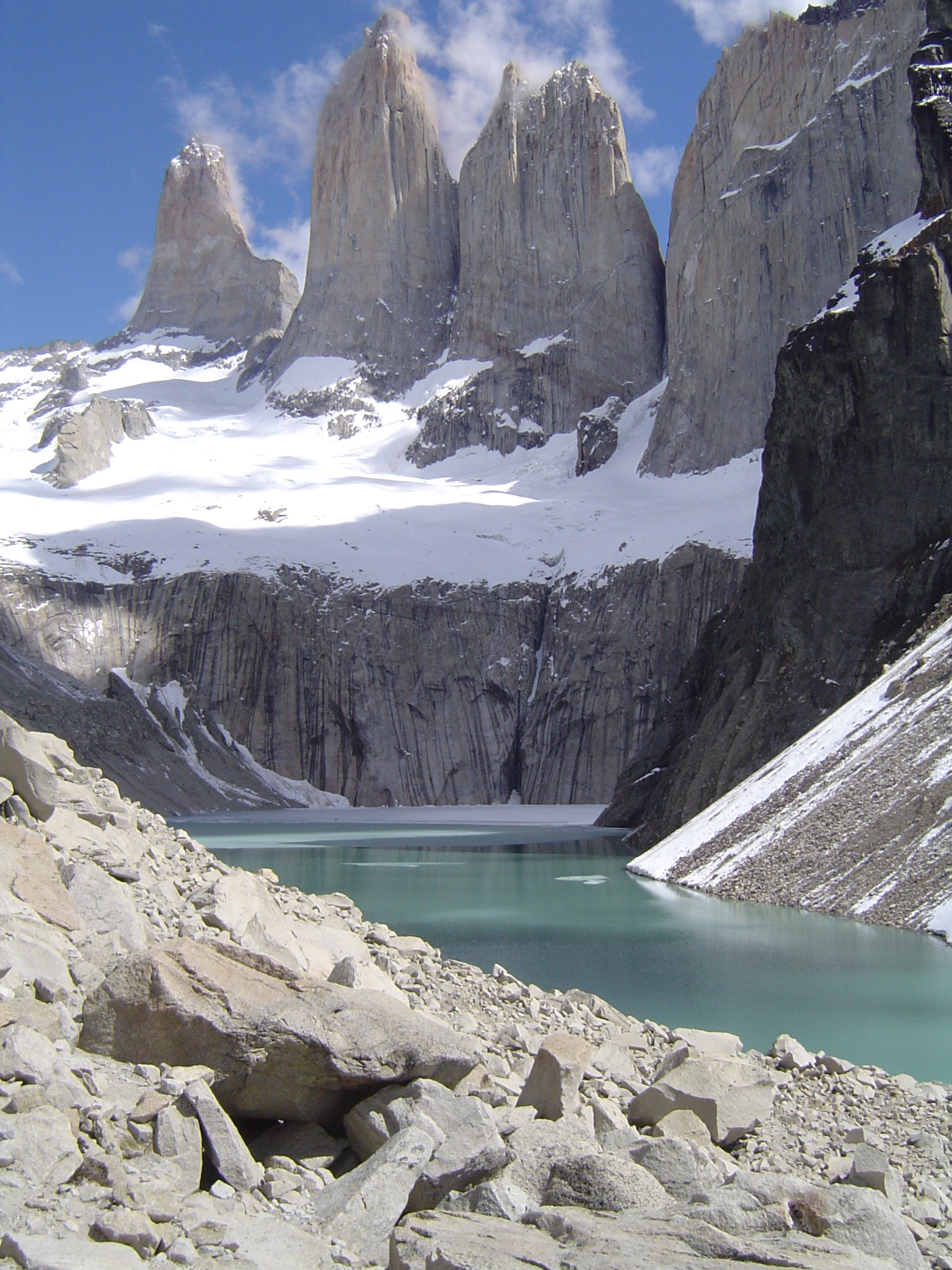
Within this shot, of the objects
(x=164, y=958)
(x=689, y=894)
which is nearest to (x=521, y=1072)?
(x=164, y=958)

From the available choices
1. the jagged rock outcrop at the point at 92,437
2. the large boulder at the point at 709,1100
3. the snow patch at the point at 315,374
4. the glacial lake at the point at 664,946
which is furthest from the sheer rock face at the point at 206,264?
the large boulder at the point at 709,1100

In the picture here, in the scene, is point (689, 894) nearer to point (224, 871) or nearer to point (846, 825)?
point (846, 825)

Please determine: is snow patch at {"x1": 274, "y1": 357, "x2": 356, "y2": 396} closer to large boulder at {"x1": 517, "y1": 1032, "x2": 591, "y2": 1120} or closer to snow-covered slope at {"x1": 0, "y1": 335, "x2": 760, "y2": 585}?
snow-covered slope at {"x1": 0, "y1": 335, "x2": 760, "y2": 585}

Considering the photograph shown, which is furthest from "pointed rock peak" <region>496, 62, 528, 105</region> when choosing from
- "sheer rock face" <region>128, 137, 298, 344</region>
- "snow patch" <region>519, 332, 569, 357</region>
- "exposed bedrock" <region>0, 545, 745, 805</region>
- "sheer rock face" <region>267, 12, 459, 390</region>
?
"exposed bedrock" <region>0, 545, 745, 805</region>

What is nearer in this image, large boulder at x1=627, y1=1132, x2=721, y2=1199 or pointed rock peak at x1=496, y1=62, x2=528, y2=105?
large boulder at x1=627, y1=1132, x2=721, y2=1199

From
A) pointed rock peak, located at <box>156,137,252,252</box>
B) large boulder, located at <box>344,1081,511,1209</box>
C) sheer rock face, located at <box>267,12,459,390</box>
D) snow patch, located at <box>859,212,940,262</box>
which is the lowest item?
large boulder, located at <box>344,1081,511,1209</box>

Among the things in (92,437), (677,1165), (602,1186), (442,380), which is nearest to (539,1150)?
(602,1186)
